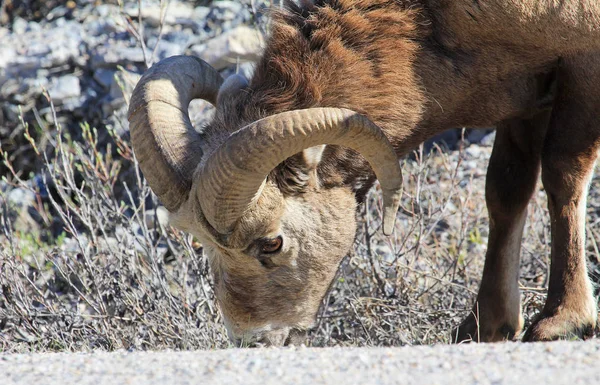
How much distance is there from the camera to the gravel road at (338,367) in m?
3.28

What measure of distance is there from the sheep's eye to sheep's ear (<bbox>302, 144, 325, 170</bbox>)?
460 mm

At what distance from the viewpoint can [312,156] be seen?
4879 millimetres

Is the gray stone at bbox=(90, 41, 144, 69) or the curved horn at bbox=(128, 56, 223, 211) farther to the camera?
the gray stone at bbox=(90, 41, 144, 69)

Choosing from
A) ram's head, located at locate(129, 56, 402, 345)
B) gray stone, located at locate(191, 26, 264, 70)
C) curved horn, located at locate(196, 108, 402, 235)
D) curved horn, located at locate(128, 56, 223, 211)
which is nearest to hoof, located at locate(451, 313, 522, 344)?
ram's head, located at locate(129, 56, 402, 345)

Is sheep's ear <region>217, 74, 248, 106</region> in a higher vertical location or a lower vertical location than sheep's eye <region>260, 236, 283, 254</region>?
higher

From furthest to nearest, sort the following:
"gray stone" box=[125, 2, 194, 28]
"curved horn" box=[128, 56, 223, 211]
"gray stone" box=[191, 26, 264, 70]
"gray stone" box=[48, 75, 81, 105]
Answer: "gray stone" box=[125, 2, 194, 28], "gray stone" box=[48, 75, 81, 105], "gray stone" box=[191, 26, 264, 70], "curved horn" box=[128, 56, 223, 211]

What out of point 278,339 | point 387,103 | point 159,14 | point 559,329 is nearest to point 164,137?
point 387,103

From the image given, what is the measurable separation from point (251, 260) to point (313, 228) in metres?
0.42

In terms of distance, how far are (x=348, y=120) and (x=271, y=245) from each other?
0.91 meters

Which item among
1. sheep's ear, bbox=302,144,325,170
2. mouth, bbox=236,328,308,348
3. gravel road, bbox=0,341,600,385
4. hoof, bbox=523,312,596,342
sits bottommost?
mouth, bbox=236,328,308,348

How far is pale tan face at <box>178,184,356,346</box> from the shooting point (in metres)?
5.00

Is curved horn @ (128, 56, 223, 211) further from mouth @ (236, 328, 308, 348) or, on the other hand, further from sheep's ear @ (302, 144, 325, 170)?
mouth @ (236, 328, 308, 348)

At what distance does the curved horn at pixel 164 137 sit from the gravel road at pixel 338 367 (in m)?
1.16

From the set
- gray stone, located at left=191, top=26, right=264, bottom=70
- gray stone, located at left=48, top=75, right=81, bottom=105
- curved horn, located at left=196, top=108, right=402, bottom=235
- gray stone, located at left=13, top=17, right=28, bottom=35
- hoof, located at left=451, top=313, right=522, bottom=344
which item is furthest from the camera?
gray stone, located at left=13, top=17, right=28, bottom=35
